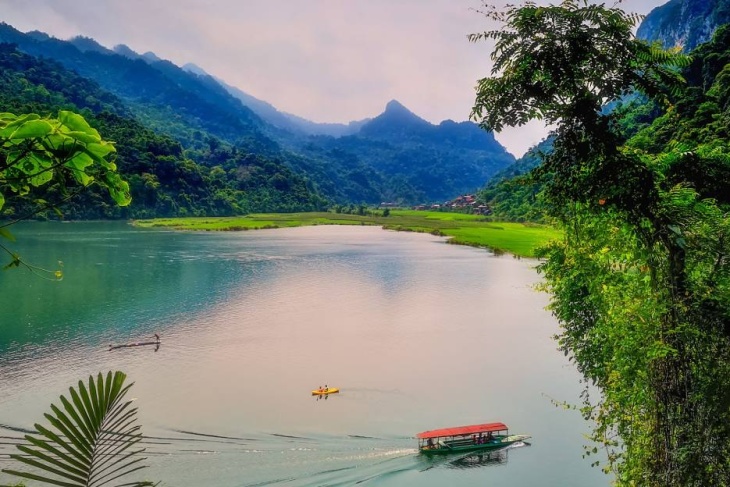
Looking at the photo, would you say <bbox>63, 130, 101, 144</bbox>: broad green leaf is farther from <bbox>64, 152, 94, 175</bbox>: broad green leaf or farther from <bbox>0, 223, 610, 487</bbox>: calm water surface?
<bbox>0, 223, 610, 487</bbox>: calm water surface

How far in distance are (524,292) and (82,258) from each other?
3055 cm

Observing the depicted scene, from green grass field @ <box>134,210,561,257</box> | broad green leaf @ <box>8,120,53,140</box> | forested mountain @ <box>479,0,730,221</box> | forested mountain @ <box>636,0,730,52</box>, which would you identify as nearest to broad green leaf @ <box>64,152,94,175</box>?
broad green leaf @ <box>8,120,53,140</box>

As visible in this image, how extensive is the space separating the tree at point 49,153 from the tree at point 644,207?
11.5ft

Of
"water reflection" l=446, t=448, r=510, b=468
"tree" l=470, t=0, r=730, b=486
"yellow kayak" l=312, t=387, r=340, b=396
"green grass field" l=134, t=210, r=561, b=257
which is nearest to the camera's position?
"tree" l=470, t=0, r=730, b=486

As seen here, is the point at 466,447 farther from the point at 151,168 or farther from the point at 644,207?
the point at 151,168

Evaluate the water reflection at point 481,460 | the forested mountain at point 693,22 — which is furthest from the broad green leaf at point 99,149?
the forested mountain at point 693,22

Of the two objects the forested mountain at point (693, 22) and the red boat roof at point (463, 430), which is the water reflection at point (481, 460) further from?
the forested mountain at point (693, 22)

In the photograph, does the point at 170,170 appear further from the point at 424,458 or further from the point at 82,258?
the point at 424,458

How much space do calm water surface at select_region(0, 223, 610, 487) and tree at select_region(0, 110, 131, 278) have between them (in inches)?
47.9

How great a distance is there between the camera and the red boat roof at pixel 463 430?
11.8 meters

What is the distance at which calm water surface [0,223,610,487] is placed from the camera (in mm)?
11406

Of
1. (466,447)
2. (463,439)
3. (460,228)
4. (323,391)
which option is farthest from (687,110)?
(460,228)

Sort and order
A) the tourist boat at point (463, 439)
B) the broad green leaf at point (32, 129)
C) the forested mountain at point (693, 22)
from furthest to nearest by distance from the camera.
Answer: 1. the forested mountain at point (693, 22)
2. the tourist boat at point (463, 439)
3. the broad green leaf at point (32, 129)

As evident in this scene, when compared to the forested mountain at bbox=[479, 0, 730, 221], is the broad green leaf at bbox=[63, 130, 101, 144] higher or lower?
lower
